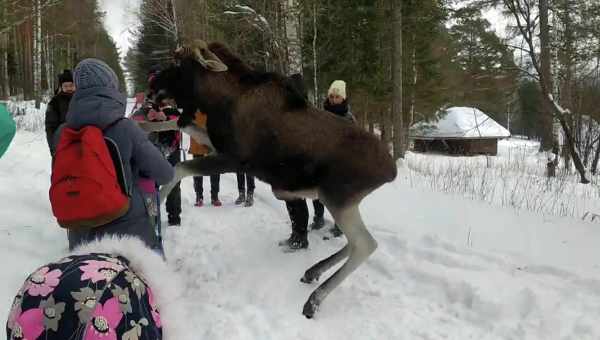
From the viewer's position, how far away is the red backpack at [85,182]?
6.86ft

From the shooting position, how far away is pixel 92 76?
2.35 meters

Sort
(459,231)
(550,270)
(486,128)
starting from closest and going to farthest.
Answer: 1. (550,270)
2. (459,231)
3. (486,128)

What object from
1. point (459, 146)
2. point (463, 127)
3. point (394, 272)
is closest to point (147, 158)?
point (394, 272)

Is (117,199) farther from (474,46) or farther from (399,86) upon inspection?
(474,46)

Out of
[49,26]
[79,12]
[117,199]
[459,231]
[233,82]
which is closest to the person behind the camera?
[117,199]

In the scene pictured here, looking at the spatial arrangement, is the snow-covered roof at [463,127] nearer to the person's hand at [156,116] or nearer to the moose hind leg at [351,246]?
the person's hand at [156,116]

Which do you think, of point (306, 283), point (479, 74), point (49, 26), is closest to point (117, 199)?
point (306, 283)

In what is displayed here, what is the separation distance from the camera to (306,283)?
144 inches

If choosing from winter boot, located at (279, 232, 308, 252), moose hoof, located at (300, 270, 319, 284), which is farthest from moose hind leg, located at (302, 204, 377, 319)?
winter boot, located at (279, 232, 308, 252)

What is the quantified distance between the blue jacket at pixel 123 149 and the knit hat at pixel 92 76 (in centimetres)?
3

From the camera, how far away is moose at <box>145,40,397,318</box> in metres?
3.03

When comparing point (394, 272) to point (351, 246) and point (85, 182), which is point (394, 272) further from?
point (85, 182)

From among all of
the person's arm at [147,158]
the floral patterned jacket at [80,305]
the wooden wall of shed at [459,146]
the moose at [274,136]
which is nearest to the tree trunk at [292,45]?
the moose at [274,136]

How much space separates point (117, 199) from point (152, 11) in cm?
1979
